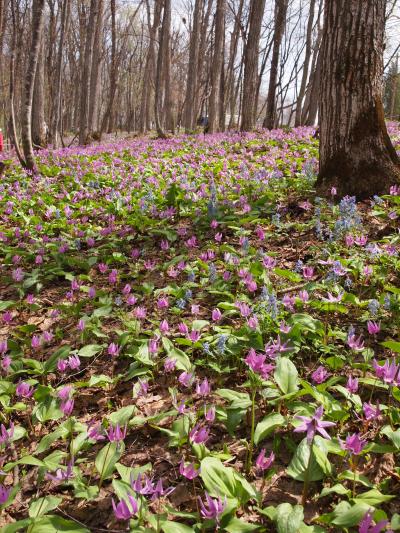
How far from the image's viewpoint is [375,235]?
4.01 meters

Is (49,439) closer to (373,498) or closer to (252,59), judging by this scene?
(373,498)

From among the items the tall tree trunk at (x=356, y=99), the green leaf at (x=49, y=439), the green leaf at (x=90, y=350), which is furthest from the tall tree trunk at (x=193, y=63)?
the green leaf at (x=49, y=439)

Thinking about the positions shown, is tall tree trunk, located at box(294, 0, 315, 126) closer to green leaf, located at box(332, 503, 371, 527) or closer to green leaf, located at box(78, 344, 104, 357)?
green leaf, located at box(78, 344, 104, 357)

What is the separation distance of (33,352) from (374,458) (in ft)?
7.66

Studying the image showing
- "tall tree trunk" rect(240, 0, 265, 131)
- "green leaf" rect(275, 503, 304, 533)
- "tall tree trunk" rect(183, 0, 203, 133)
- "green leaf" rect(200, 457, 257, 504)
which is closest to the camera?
"green leaf" rect(275, 503, 304, 533)

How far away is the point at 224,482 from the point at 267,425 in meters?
0.35

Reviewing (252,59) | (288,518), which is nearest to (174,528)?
(288,518)

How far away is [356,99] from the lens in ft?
14.9

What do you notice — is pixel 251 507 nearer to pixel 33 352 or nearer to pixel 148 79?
pixel 33 352

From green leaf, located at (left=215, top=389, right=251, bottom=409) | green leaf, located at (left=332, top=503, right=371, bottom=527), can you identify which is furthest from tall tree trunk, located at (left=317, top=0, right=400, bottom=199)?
green leaf, located at (left=332, top=503, right=371, bottom=527)

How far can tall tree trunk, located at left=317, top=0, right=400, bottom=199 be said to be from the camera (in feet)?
14.5

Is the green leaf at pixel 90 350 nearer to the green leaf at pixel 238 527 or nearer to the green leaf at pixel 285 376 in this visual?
the green leaf at pixel 285 376

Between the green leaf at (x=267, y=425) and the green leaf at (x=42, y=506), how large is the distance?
873 mm

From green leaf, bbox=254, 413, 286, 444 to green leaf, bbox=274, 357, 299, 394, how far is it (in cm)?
18
